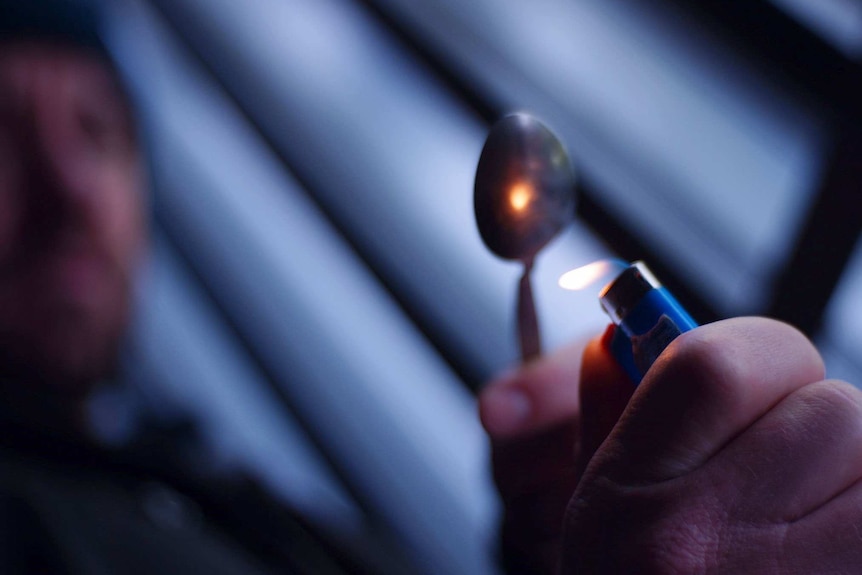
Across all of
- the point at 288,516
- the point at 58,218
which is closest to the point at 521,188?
the point at 288,516

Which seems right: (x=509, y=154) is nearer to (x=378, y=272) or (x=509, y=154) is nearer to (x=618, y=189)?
(x=618, y=189)

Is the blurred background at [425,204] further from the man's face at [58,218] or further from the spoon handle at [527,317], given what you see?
the man's face at [58,218]

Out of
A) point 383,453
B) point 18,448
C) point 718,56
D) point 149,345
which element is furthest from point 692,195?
point 149,345

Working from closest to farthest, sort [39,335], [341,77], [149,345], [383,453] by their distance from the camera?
[39,335]
[341,77]
[383,453]
[149,345]

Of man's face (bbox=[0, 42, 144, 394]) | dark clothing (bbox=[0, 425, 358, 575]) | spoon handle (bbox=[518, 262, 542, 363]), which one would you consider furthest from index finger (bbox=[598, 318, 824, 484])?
man's face (bbox=[0, 42, 144, 394])

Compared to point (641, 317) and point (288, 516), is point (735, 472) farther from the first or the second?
point (288, 516)

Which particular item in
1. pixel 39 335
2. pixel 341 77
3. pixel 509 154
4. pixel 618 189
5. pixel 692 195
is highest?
pixel 341 77

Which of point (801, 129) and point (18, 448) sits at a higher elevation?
point (18, 448)
